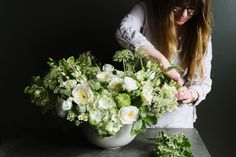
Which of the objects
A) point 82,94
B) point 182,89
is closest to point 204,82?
point 182,89

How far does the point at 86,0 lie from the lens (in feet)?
6.75

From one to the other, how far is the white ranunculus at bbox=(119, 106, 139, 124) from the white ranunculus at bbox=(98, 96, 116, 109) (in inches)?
1.6

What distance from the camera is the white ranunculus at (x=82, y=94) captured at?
1234 mm

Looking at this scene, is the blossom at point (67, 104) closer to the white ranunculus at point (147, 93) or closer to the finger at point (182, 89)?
the white ranunculus at point (147, 93)

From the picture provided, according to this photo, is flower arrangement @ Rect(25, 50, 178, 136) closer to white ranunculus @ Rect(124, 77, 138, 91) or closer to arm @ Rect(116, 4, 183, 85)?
white ranunculus @ Rect(124, 77, 138, 91)

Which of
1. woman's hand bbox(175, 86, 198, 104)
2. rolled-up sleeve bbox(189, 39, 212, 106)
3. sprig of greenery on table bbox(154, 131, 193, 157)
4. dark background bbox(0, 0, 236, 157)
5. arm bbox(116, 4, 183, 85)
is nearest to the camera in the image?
sprig of greenery on table bbox(154, 131, 193, 157)

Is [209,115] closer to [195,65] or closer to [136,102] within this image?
[195,65]

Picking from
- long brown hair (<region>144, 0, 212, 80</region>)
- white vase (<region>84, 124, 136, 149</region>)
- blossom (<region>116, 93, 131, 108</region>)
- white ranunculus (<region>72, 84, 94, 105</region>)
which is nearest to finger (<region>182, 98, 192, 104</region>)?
long brown hair (<region>144, 0, 212, 80</region>)

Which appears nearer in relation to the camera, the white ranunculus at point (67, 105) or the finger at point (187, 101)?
the white ranunculus at point (67, 105)

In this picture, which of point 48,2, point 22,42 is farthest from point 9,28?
point 48,2

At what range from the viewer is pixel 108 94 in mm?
1266

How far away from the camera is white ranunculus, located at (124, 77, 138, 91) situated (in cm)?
126

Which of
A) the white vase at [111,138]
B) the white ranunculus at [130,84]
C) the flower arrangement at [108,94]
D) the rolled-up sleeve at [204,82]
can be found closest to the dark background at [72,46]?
the rolled-up sleeve at [204,82]

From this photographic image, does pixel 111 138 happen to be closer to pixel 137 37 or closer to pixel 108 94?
pixel 108 94
